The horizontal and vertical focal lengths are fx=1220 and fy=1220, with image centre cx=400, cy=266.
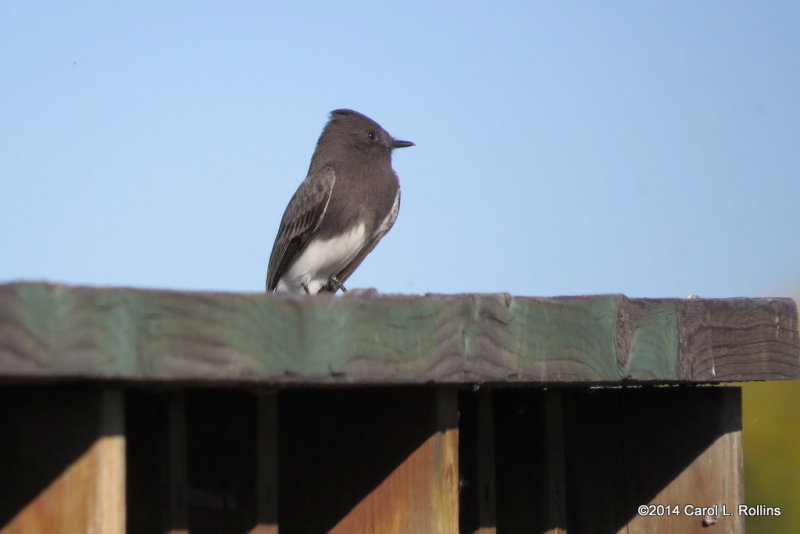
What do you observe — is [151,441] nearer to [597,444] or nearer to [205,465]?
[205,465]

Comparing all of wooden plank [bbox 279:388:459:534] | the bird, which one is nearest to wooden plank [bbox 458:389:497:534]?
wooden plank [bbox 279:388:459:534]

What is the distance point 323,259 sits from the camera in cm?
777

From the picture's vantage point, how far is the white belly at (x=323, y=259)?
7.71 meters

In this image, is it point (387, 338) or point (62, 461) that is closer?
point (62, 461)

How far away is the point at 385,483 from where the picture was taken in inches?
106

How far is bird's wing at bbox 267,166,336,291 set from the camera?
25.6 ft

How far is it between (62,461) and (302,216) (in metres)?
5.84

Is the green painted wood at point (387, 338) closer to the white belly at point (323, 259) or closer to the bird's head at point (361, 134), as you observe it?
the white belly at point (323, 259)

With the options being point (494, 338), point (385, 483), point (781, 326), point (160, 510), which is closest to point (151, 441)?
point (160, 510)

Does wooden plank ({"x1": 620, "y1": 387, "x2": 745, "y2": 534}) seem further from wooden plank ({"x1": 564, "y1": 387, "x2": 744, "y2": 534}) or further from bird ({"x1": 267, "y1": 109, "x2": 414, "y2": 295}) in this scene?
bird ({"x1": 267, "y1": 109, "x2": 414, "y2": 295})

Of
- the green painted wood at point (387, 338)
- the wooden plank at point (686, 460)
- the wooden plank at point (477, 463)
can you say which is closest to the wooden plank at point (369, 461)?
the green painted wood at point (387, 338)

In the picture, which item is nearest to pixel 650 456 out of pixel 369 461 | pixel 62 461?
pixel 369 461

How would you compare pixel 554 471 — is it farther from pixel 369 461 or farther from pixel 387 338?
pixel 387 338

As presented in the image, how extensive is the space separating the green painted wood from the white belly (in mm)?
4388
